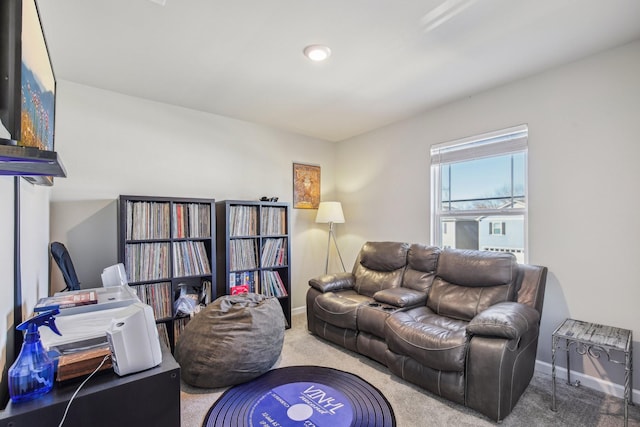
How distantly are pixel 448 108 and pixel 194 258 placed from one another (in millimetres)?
3012

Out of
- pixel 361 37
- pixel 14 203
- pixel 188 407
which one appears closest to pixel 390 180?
pixel 361 37

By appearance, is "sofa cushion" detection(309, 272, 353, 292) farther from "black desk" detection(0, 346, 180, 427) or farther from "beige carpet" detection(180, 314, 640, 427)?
"black desk" detection(0, 346, 180, 427)

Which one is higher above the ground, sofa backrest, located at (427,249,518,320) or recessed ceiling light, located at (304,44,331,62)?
recessed ceiling light, located at (304,44,331,62)

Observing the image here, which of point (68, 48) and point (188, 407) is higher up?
point (68, 48)

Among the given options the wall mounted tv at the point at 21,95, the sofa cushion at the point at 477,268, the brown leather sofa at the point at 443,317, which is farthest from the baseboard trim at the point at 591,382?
the wall mounted tv at the point at 21,95

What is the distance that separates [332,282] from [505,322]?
176cm

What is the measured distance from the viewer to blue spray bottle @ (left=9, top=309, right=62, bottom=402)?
971mm

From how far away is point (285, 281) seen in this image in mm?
3762

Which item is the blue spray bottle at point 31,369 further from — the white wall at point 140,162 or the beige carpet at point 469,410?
the white wall at point 140,162

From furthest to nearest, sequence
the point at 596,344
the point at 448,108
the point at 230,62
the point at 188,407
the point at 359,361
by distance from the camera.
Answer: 1. the point at 448,108
2. the point at 359,361
3. the point at 230,62
4. the point at 188,407
5. the point at 596,344

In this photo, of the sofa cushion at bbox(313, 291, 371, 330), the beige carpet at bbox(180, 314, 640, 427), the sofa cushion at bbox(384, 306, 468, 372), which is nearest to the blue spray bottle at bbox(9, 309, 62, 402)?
the beige carpet at bbox(180, 314, 640, 427)

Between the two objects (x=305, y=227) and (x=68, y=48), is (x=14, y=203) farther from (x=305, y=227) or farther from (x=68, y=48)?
(x=305, y=227)

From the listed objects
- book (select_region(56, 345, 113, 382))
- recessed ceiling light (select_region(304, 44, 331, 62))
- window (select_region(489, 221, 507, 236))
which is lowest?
book (select_region(56, 345, 113, 382))

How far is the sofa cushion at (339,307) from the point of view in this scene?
2.88 meters
